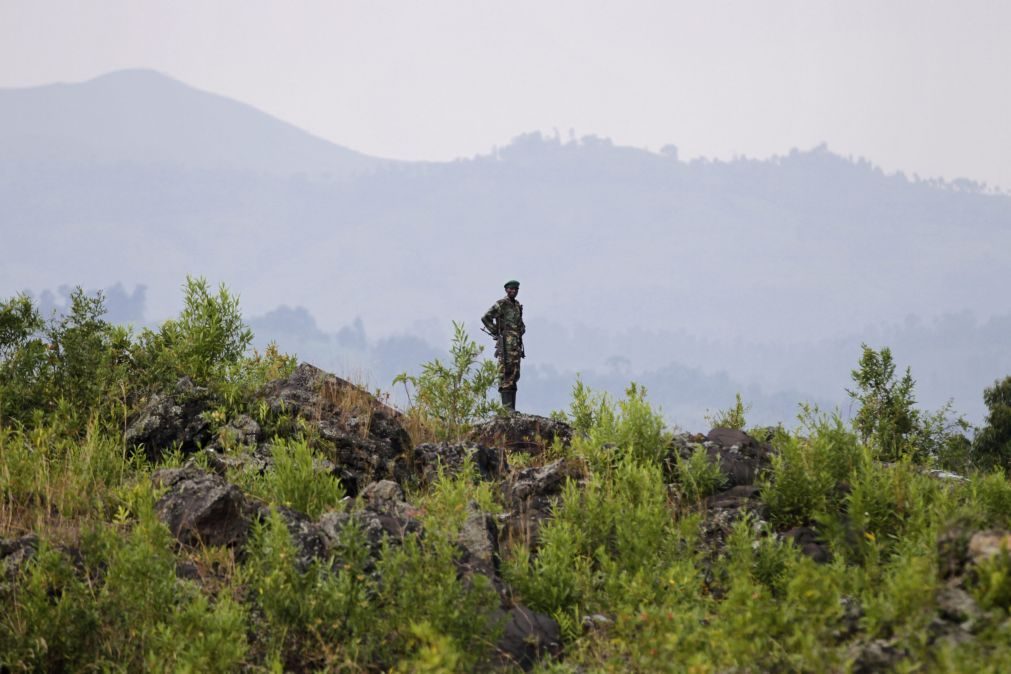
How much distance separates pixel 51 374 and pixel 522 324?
721 cm

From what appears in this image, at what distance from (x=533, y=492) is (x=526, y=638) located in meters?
3.05

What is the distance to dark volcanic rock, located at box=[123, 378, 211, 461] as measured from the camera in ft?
40.1

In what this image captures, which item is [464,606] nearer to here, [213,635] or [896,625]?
[213,635]

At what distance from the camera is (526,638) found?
7922mm

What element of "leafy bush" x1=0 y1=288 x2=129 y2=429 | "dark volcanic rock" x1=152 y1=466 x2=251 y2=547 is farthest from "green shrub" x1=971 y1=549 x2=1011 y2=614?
"leafy bush" x1=0 y1=288 x2=129 y2=429

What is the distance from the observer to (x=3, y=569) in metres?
8.56

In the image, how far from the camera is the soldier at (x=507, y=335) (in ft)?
55.6

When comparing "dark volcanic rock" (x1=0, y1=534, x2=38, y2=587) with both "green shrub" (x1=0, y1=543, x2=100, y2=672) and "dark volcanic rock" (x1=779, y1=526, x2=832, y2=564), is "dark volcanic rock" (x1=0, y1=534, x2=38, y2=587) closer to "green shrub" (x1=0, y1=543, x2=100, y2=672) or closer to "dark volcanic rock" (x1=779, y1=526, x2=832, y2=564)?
"green shrub" (x1=0, y1=543, x2=100, y2=672)

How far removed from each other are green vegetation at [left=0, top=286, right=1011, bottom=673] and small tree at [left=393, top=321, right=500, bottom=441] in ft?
7.28

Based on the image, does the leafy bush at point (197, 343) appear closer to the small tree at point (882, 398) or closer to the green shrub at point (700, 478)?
the green shrub at point (700, 478)

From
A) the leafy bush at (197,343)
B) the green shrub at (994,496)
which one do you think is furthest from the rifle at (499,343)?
the green shrub at (994,496)

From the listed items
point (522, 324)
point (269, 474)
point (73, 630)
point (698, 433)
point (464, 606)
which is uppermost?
point (522, 324)

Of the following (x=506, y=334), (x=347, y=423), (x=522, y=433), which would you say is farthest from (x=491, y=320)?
(x=347, y=423)

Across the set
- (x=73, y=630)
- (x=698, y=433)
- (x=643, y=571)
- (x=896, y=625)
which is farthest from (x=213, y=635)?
(x=698, y=433)
